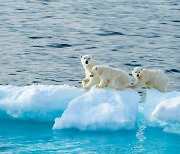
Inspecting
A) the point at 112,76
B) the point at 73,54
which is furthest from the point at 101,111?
the point at 73,54

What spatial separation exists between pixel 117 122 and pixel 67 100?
1148mm

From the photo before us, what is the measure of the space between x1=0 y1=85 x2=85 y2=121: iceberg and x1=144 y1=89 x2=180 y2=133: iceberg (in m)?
1.25

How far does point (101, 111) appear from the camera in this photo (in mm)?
14125

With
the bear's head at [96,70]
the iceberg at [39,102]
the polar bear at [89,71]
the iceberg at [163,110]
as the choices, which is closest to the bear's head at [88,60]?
the polar bear at [89,71]

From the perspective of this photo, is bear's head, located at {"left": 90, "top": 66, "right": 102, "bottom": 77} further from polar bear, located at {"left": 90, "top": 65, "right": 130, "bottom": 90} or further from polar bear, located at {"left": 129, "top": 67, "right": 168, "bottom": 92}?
polar bear, located at {"left": 129, "top": 67, "right": 168, "bottom": 92}

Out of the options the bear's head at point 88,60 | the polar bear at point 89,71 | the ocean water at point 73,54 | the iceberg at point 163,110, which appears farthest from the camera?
the bear's head at point 88,60

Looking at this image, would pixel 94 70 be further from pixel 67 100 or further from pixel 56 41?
pixel 56 41

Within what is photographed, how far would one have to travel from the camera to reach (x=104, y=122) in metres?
14.1

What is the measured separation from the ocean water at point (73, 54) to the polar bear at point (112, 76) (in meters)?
0.76

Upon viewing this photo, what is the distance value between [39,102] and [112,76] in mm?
1316

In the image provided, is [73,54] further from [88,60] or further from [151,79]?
[151,79]

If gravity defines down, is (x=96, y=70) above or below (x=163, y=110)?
above

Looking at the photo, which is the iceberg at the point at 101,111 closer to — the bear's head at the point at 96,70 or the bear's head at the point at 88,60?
the bear's head at the point at 96,70

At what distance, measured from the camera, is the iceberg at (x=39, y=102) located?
14656mm
